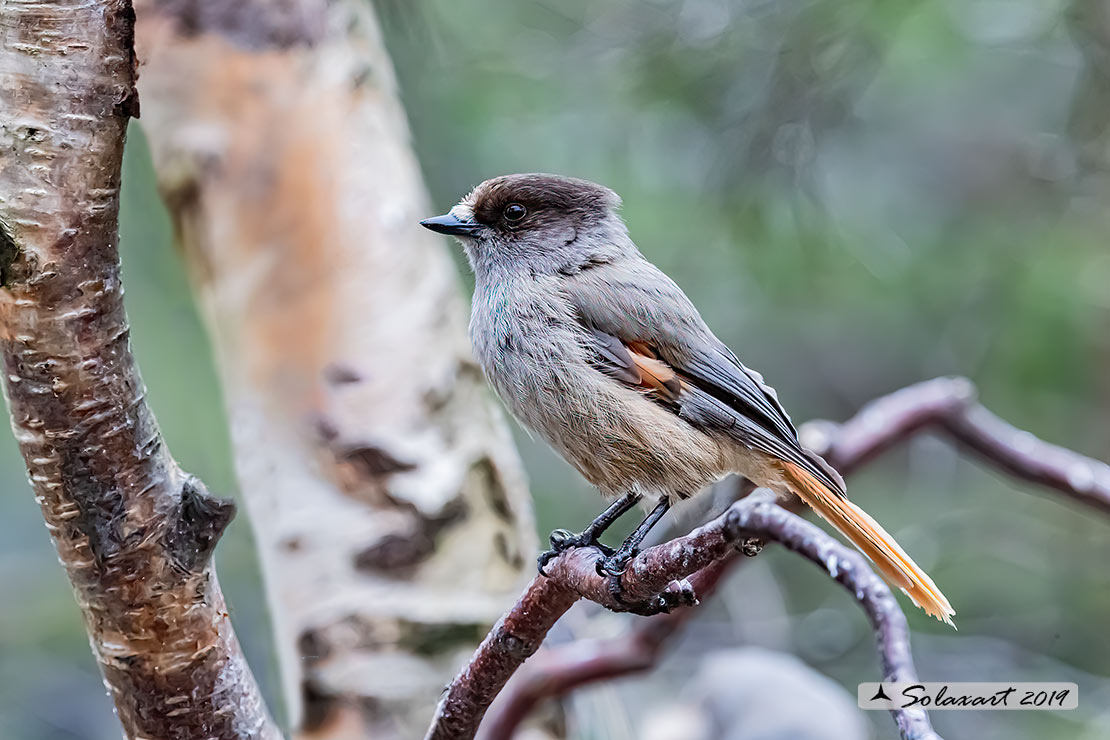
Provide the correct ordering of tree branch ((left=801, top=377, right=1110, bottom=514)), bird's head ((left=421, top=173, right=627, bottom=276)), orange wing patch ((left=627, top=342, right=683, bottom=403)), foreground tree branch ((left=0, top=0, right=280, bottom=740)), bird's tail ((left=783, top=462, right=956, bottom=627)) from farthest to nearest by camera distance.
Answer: tree branch ((left=801, top=377, right=1110, bottom=514)), bird's head ((left=421, top=173, right=627, bottom=276)), orange wing patch ((left=627, top=342, right=683, bottom=403)), bird's tail ((left=783, top=462, right=956, bottom=627)), foreground tree branch ((left=0, top=0, right=280, bottom=740))

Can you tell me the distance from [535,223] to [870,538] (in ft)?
3.61

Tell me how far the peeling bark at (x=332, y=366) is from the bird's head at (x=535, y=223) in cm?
62

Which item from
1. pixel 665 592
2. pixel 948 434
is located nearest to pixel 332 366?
pixel 665 592

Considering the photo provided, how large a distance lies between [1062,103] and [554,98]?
9.44ft

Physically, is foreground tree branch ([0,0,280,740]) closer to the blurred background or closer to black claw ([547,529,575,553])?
black claw ([547,529,575,553])

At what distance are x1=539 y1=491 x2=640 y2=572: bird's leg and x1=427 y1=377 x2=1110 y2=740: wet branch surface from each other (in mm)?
212

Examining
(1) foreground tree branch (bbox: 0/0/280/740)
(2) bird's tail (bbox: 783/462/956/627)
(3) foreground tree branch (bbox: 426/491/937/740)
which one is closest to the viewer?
(3) foreground tree branch (bbox: 426/491/937/740)

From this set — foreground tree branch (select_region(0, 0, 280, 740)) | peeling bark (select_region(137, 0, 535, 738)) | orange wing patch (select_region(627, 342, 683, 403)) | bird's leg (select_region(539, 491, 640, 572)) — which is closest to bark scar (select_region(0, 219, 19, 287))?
foreground tree branch (select_region(0, 0, 280, 740))

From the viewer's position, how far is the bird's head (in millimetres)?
2574

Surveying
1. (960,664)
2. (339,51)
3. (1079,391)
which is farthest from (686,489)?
(1079,391)

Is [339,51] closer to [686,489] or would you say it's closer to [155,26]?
[155,26]

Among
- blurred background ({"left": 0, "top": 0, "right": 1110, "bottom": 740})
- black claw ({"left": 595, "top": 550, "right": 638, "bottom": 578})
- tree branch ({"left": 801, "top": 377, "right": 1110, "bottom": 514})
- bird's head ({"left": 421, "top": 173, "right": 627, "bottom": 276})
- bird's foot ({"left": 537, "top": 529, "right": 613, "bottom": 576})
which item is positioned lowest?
black claw ({"left": 595, "top": 550, "right": 638, "bottom": 578})

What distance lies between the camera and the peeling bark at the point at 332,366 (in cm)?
299

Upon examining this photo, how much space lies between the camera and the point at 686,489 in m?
2.32
